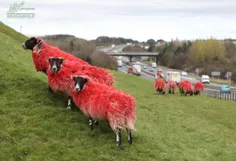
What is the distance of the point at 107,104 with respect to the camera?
388 inches

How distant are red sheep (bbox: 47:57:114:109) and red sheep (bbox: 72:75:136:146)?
1.15 metres

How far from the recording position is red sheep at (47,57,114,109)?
12180 millimetres

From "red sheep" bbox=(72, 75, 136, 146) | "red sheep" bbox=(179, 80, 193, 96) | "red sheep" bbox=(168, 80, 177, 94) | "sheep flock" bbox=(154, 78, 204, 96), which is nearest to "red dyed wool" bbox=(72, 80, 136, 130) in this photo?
"red sheep" bbox=(72, 75, 136, 146)

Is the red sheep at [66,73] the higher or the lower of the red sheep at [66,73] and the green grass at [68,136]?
the higher

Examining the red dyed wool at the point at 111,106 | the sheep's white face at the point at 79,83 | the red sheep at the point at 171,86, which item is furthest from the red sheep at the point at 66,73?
the red sheep at the point at 171,86

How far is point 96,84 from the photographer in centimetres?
1109

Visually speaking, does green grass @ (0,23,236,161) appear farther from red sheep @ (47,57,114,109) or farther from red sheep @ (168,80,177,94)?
red sheep @ (168,80,177,94)

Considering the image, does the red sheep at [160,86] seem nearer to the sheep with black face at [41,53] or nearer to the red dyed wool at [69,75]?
the sheep with black face at [41,53]

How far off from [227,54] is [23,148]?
11812 cm

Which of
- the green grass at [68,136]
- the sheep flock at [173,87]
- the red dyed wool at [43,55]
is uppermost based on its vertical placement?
the red dyed wool at [43,55]

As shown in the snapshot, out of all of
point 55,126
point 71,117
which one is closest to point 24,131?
point 55,126

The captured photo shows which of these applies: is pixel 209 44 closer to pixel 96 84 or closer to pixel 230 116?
pixel 230 116

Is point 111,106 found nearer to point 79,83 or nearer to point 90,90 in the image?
point 90,90

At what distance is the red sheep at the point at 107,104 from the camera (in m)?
9.69
